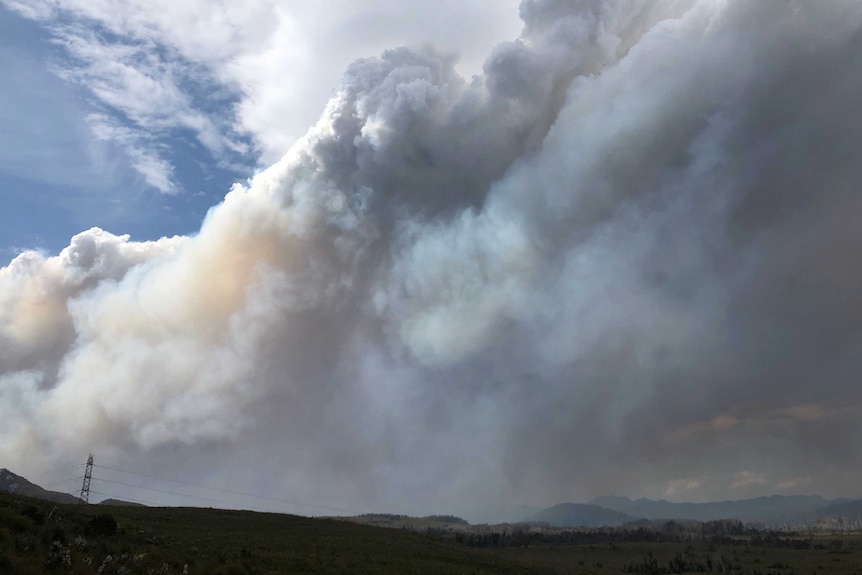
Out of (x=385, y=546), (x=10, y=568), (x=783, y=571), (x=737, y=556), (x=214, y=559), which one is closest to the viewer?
(x=10, y=568)

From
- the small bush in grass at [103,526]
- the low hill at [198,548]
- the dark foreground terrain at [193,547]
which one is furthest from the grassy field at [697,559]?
the small bush in grass at [103,526]

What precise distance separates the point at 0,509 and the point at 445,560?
182ft

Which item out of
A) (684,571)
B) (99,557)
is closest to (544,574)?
(99,557)

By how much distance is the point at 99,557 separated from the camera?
32.8 metres

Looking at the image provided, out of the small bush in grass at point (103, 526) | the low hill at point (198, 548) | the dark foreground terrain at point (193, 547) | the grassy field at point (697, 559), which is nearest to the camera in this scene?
the low hill at point (198, 548)

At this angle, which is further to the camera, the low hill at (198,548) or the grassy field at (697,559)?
the grassy field at (697,559)

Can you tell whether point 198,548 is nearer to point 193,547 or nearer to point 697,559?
point 193,547

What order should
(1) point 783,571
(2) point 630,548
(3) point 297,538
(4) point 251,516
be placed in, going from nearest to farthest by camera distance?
(3) point 297,538 < (4) point 251,516 < (1) point 783,571 < (2) point 630,548

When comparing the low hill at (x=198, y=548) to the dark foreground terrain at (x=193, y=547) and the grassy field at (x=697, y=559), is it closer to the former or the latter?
the dark foreground terrain at (x=193, y=547)

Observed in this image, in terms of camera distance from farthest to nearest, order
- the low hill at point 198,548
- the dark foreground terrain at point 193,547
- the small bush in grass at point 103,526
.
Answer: the small bush in grass at point 103,526, the dark foreground terrain at point 193,547, the low hill at point 198,548

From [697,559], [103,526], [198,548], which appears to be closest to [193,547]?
[198,548]

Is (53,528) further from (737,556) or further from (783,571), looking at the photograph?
(737,556)

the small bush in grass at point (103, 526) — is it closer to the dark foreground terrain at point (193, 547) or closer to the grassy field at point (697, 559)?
the dark foreground terrain at point (193, 547)

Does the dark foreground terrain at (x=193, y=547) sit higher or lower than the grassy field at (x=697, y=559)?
higher
